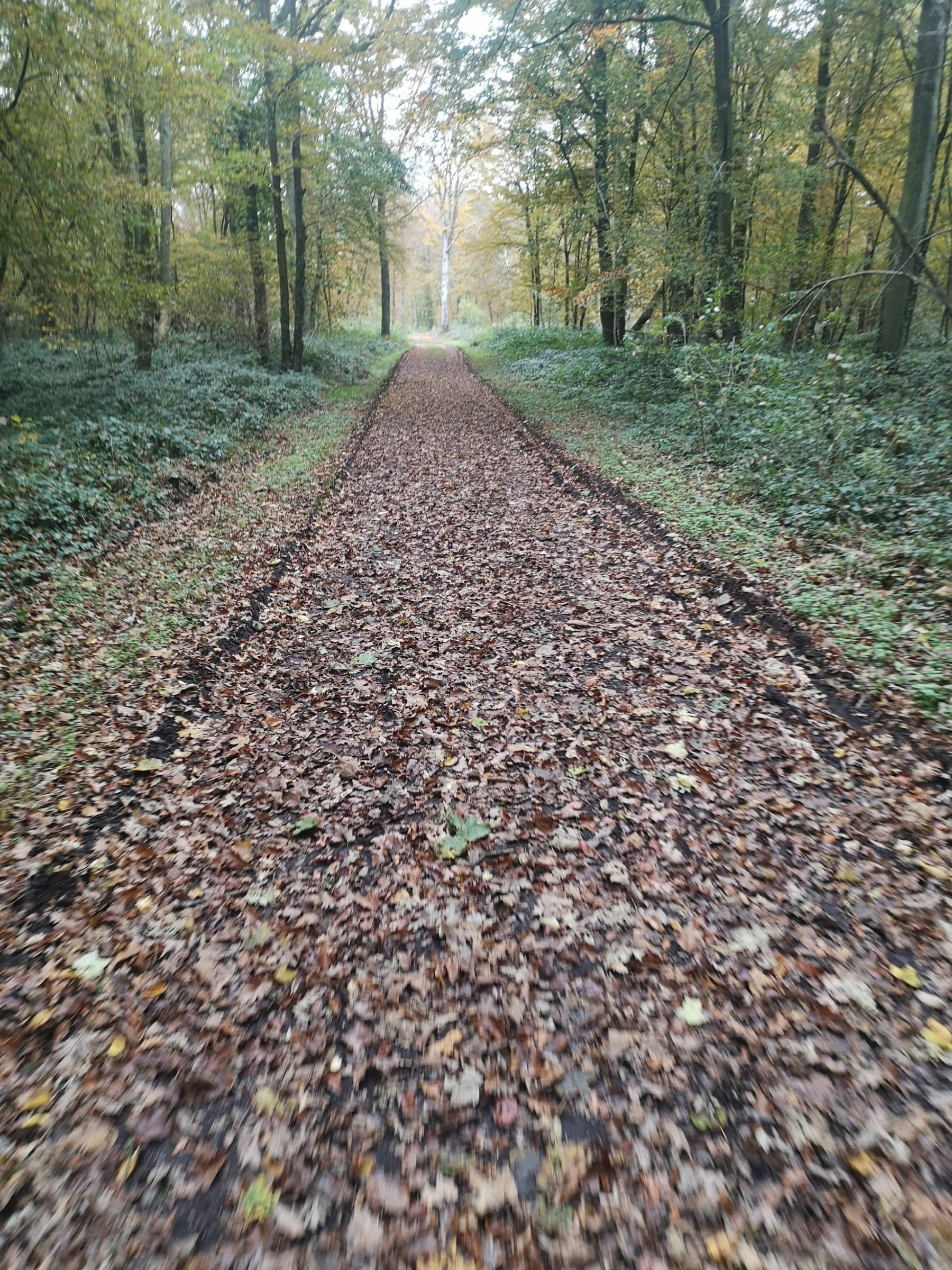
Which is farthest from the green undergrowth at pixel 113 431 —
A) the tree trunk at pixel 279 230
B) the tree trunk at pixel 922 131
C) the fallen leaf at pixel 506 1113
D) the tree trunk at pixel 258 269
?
the tree trunk at pixel 922 131

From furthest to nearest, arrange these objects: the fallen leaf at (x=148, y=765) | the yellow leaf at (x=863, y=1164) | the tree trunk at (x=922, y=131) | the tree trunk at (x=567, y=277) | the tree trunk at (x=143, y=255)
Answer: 1. the tree trunk at (x=567, y=277)
2. the tree trunk at (x=143, y=255)
3. the tree trunk at (x=922, y=131)
4. the fallen leaf at (x=148, y=765)
5. the yellow leaf at (x=863, y=1164)

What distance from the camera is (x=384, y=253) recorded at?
31.6 m

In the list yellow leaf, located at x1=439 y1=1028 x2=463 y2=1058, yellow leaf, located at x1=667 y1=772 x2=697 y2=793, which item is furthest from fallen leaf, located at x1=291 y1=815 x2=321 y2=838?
yellow leaf, located at x1=667 y1=772 x2=697 y2=793

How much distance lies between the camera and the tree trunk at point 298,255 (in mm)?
19453

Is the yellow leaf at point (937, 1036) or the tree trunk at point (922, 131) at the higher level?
the tree trunk at point (922, 131)

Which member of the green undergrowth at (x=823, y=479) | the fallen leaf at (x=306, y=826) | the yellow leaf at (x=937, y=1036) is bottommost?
the fallen leaf at (x=306, y=826)

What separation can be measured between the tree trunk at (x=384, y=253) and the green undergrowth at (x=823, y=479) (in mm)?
17862

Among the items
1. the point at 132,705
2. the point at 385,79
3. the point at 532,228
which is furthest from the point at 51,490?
the point at 532,228

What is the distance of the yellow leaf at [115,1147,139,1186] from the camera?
7.84 feet

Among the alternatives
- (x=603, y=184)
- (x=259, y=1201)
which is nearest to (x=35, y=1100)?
(x=259, y=1201)

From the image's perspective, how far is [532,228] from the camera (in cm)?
2867

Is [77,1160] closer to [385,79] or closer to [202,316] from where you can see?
[385,79]

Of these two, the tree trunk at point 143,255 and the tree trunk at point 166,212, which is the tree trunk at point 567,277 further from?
the tree trunk at point 143,255

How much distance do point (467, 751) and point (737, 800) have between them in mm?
1851
